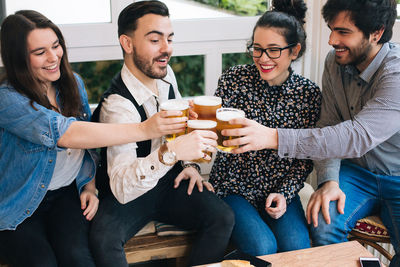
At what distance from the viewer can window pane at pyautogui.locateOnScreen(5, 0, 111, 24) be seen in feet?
7.72

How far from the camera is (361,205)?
81.4 inches

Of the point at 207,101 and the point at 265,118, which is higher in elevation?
the point at 207,101

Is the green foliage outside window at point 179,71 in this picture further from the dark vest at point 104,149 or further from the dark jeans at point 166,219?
the dark jeans at point 166,219

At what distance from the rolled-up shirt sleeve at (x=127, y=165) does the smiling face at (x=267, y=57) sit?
0.63m

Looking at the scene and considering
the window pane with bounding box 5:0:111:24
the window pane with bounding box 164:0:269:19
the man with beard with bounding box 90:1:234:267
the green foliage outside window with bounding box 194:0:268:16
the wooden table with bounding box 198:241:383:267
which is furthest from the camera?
the green foliage outside window with bounding box 194:0:268:16

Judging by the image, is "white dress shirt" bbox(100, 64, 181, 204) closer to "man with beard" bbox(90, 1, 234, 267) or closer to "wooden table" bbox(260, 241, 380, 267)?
"man with beard" bbox(90, 1, 234, 267)

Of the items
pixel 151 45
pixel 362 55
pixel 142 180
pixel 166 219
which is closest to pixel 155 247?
pixel 166 219

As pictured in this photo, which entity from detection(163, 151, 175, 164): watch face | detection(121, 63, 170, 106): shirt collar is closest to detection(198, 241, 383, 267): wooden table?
detection(163, 151, 175, 164): watch face

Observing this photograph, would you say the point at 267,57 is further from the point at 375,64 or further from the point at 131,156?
the point at 131,156

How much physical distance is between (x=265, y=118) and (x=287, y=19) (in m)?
0.48

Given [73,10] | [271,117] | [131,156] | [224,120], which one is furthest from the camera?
[73,10]

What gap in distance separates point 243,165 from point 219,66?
0.81 metres

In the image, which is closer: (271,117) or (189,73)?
(271,117)

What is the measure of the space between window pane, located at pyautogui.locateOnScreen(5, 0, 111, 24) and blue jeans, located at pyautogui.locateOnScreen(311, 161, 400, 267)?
1.61m
